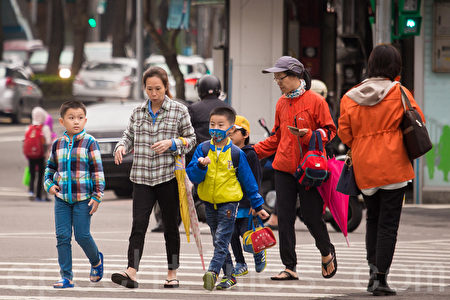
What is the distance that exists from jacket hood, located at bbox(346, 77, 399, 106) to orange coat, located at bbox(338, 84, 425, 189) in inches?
1.5

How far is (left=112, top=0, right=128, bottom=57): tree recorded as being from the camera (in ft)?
156

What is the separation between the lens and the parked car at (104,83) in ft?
133

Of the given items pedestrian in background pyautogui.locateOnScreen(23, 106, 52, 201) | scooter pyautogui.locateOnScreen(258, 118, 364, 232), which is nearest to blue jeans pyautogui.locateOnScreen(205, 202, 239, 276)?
scooter pyautogui.locateOnScreen(258, 118, 364, 232)

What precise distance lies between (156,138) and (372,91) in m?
1.70

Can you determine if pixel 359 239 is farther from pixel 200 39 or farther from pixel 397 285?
pixel 200 39

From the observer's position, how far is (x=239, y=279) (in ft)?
30.5

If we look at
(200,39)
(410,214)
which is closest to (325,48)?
→ (410,214)

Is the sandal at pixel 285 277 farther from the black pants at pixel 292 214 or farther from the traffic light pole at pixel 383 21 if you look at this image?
the traffic light pole at pixel 383 21

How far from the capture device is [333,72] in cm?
2297

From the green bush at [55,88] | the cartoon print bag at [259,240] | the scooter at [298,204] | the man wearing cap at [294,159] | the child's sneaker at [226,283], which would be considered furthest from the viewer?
the green bush at [55,88]

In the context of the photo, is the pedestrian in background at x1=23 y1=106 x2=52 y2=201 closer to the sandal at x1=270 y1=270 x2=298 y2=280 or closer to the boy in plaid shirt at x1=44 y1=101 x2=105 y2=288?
the boy in plaid shirt at x1=44 y1=101 x2=105 y2=288

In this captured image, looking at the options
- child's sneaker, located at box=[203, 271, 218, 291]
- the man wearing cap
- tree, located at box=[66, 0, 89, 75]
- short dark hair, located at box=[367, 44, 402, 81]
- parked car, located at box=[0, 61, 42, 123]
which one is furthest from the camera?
tree, located at box=[66, 0, 89, 75]

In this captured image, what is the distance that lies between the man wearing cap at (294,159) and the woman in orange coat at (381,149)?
73 centimetres

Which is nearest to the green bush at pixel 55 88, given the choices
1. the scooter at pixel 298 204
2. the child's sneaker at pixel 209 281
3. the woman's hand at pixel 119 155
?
the scooter at pixel 298 204
